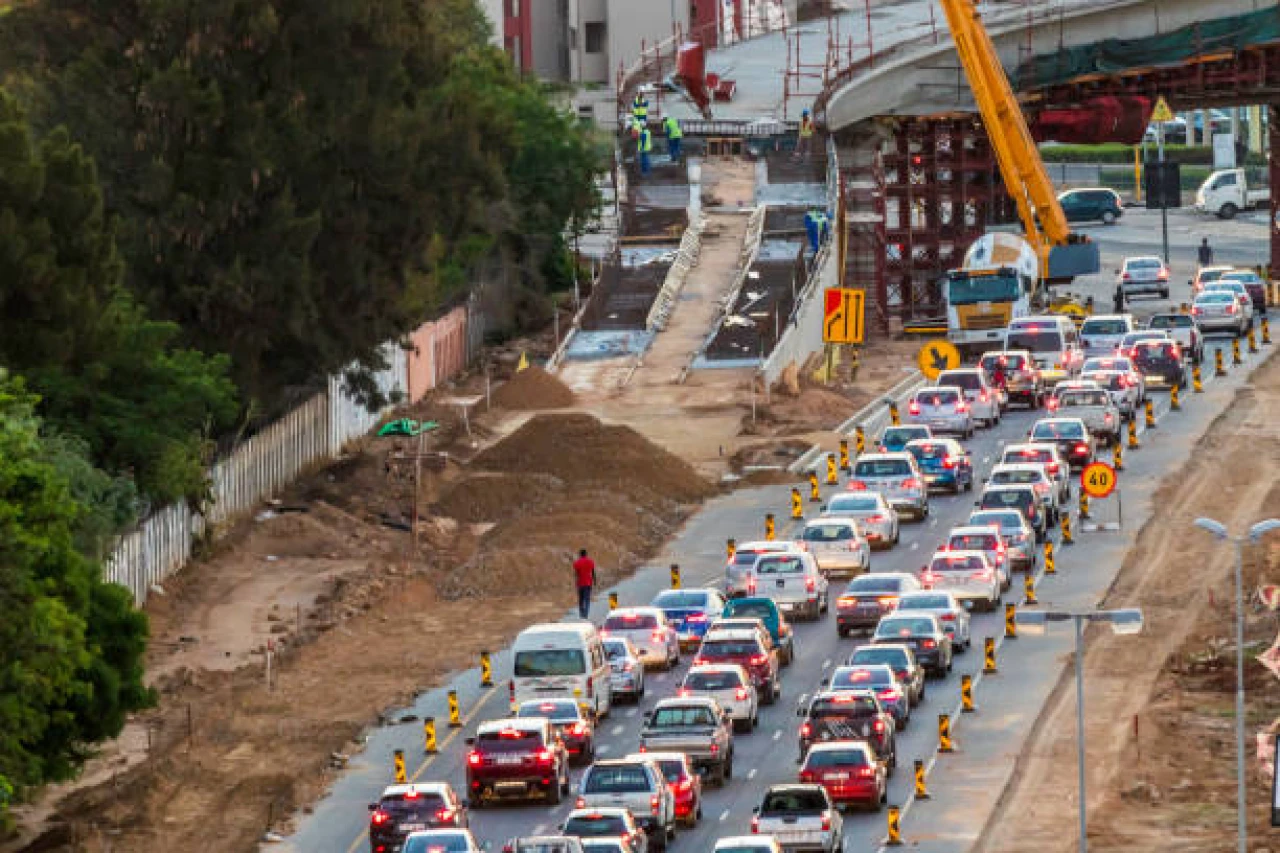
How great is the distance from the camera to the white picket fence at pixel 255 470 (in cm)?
7988

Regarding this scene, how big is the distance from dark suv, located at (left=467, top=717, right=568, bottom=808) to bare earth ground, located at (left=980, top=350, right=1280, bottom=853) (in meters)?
7.67

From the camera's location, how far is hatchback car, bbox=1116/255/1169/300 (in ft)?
433

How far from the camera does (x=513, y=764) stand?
2345 inches

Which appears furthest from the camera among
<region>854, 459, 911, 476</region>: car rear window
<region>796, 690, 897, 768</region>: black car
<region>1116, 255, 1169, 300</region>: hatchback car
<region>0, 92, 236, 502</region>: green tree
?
<region>1116, 255, 1169, 300</region>: hatchback car

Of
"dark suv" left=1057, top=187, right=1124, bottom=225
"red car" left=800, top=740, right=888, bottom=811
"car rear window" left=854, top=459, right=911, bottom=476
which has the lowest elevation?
"red car" left=800, top=740, right=888, bottom=811

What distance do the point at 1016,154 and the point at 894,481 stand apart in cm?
3990

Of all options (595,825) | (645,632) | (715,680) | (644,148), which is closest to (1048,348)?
(644,148)

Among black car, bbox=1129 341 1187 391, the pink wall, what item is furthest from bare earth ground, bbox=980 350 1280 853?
the pink wall

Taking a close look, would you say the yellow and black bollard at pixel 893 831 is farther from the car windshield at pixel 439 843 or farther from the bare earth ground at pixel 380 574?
the bare earth ground at pixel 380 574

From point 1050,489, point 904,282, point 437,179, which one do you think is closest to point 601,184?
point 904,282

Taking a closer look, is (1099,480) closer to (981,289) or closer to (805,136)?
(981,289)

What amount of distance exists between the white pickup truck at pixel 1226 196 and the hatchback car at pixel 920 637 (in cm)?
10298

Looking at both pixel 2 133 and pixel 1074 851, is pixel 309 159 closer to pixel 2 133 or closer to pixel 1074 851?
pixel 2 133

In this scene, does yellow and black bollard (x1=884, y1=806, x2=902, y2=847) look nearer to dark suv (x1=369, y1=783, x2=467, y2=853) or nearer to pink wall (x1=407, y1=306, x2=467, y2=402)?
dark suv (x1=369, y1=783, x2=467, y2=853)
